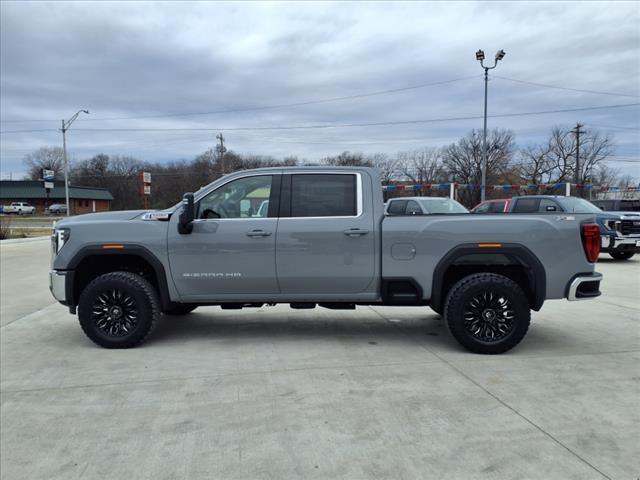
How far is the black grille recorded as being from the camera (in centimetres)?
1364

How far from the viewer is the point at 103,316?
548 cm

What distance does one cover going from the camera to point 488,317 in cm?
513

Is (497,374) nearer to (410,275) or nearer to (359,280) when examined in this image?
(410,275)

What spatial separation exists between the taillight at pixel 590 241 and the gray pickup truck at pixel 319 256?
0.01m

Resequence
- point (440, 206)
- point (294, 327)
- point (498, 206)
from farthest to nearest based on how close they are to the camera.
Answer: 1. point (498, 206)
2. point (440, 206)
3. point (294, 327)

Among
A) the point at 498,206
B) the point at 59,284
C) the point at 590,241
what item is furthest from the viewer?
the point at 498,206

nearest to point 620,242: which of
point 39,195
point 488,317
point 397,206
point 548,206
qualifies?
point 548,206

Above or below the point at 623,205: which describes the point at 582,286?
below

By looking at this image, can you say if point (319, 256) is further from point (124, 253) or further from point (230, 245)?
point (124, 253)

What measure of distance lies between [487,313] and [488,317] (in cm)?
4

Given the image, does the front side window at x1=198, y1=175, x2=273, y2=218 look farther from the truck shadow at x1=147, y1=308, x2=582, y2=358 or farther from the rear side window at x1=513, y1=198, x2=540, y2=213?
the rear side window at x1=513, y1=198, x2=540, y2=213

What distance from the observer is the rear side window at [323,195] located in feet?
17.6

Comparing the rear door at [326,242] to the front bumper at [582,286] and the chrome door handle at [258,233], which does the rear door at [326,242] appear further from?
the front bumper at [582,286]

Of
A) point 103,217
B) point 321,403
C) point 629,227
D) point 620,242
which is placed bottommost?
point 321,403
